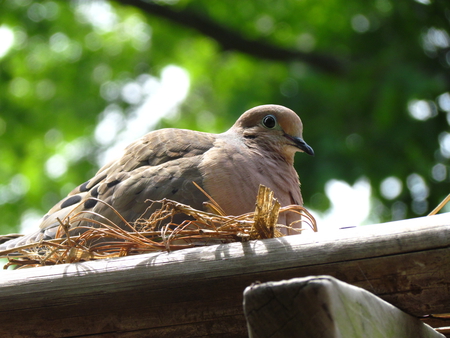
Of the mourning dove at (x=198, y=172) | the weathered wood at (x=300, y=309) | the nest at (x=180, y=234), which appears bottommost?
the weathered wood at (x=300, y=309)

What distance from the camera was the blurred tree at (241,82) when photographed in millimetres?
5758

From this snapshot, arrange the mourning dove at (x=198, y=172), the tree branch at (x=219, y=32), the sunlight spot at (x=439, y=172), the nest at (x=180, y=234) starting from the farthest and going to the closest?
the tree branch at (x=219, y=32), the sunlight spot at (x=439, y=172), the mourning dove at (x=198, y=172), the nest at (x=180, y=234)

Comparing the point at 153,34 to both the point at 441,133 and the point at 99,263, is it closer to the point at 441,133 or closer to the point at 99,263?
the point at 441,133

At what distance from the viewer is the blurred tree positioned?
576 centimetres

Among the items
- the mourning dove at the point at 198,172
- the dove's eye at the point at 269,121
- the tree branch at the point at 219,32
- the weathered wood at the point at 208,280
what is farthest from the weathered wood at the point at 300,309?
the tree branch at the point at 219,32

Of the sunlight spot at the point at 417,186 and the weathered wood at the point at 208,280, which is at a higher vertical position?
the sunlight spot at the point at 417,186

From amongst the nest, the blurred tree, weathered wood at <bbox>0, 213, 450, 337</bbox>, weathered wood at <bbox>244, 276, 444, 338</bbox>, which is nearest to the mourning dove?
the nest

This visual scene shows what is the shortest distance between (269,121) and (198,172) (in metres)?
0.83

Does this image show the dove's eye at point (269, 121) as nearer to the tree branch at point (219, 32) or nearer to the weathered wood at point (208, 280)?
the weathered wood at point (208, 280)

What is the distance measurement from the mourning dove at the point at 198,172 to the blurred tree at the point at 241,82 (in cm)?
231

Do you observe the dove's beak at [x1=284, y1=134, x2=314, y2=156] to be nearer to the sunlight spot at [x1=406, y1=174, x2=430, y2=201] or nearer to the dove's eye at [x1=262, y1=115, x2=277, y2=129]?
the dove's eye at [x1=262, y1=115, x2=277, y2=129]

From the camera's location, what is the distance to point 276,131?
3484 mm

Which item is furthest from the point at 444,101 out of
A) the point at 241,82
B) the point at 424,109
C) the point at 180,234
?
the point at 180,234

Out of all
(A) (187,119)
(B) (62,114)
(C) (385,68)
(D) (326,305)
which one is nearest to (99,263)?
(D) (326,305)
